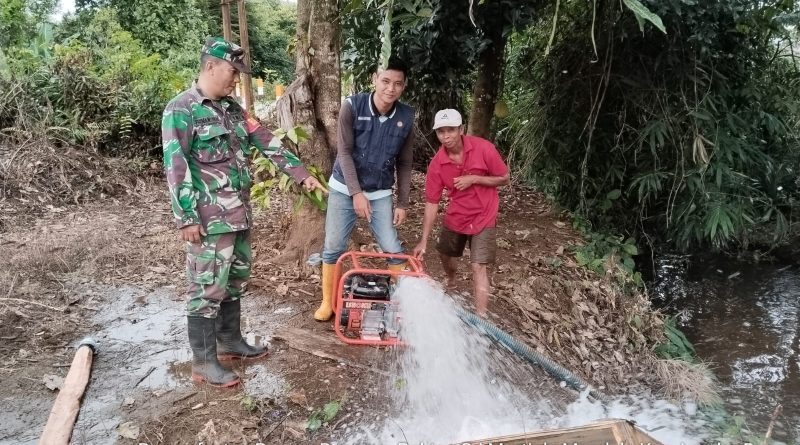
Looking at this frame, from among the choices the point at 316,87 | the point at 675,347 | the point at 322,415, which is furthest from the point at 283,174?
the point at 675,347

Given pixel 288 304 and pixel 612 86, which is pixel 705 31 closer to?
pixel 612 86

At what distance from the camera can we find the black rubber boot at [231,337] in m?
3.43

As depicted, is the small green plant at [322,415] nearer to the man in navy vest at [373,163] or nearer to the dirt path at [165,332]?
the dirt path at [165,332]

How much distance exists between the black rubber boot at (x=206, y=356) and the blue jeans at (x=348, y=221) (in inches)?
39.2

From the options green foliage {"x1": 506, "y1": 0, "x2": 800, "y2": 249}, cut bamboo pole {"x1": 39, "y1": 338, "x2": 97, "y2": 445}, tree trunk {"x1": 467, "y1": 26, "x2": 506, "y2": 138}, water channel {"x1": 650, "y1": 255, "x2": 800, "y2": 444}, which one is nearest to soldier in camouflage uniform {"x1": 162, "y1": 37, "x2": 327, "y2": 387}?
cut bamboo pole {"x1": 39, "y1": 338, "x2": 97, "y2": 445}

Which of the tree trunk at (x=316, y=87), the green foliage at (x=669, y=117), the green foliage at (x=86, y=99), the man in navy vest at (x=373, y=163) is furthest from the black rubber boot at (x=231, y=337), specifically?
the green foliage at (x=86, y=99)

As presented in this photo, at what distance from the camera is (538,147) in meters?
6.99

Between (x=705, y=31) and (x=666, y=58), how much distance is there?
28.0 inches

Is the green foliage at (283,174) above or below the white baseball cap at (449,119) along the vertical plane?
below

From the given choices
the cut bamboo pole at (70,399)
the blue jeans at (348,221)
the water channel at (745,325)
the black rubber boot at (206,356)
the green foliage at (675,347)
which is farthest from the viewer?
the green foliage at (675,347)

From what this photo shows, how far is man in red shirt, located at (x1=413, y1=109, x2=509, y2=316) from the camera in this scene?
381 centimetres

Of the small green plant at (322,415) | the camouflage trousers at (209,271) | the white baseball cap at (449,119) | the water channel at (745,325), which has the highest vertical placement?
the white baseball cap at (449,119)

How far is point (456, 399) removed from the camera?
3562mm

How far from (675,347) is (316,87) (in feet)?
13.5
